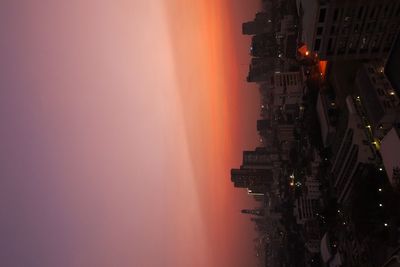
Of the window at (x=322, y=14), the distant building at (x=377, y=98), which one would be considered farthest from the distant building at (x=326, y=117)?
the window at (x=322, y=14)

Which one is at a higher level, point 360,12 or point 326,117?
point 360,12

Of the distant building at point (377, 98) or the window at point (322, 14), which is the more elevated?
the window at point (322, 14)

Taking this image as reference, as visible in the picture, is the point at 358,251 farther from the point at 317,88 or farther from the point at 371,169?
the point at 317,88

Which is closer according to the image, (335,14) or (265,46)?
(335,14)

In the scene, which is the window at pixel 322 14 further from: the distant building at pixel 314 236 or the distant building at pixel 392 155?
the distant building at pixel 314 236

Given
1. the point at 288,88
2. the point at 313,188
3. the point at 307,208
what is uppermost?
the point at 288,88

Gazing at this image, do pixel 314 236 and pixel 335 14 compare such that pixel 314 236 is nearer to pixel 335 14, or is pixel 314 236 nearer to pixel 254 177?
pixel 335 14

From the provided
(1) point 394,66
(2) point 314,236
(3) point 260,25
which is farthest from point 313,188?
(3) point 260,25

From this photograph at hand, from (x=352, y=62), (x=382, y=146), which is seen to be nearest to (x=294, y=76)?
(x=352, y=62)

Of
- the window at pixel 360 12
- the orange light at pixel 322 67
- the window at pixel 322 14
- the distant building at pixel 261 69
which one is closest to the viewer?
the window at pixel 360 12
